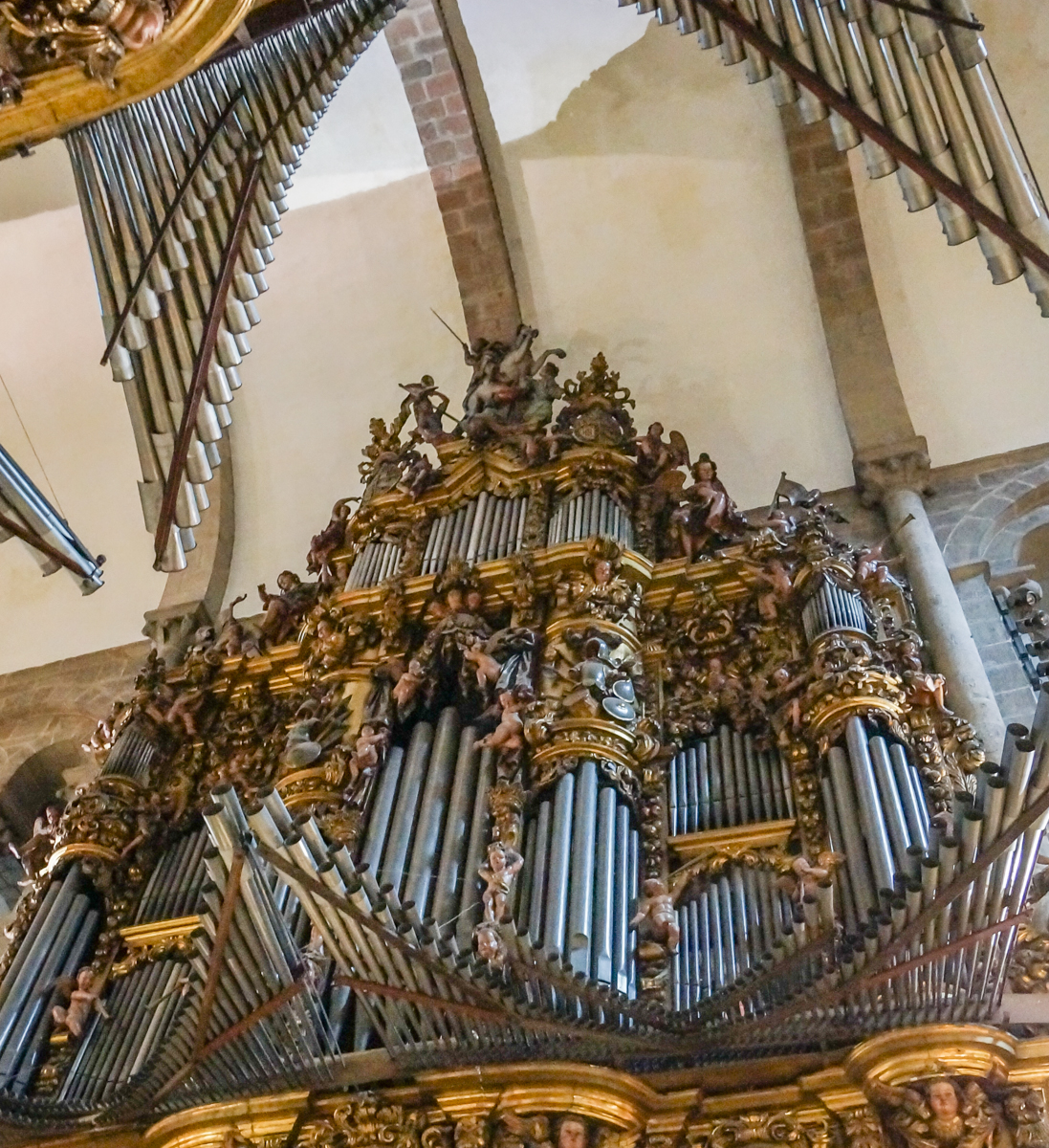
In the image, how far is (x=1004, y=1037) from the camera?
4.69 meters

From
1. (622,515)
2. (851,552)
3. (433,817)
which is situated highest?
(622,515)

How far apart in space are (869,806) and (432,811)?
82.9 inches

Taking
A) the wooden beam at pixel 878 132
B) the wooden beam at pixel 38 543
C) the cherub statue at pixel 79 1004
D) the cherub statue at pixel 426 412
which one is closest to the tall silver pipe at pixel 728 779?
the wooden beam at pixel 878 132

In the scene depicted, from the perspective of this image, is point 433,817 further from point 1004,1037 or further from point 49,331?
point 49,331

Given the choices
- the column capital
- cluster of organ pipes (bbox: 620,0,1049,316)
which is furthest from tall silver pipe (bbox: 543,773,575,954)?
the column capital

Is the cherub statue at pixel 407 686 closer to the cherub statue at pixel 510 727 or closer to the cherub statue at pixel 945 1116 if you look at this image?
the cherub statue at pixel 510 727

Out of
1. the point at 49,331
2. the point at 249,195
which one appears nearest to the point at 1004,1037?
the point at 249,195

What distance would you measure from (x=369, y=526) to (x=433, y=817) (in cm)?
391

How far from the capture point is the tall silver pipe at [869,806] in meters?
5.36

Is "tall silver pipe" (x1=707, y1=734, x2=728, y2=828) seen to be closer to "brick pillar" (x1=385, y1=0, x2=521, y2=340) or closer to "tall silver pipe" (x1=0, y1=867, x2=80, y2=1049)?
"tall silver pipe" (x1=0, y1=867, x2=80, y2=1049)

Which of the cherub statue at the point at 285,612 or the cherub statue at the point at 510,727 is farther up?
the cherub statue at the point at 285,612

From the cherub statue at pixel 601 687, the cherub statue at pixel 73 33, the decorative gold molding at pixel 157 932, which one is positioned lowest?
the decorative gold molding at pixel 157 932

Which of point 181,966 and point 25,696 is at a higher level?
point 25,696

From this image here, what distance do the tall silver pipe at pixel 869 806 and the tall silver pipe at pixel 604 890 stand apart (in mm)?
1101
